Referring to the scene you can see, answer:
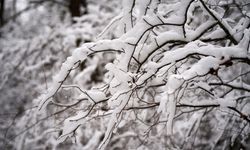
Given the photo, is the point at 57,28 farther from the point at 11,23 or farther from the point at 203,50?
the point at 203,50

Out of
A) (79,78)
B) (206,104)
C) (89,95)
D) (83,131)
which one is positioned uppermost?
(89,95)

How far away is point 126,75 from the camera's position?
157cm

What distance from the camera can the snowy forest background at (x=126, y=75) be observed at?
1549 mm

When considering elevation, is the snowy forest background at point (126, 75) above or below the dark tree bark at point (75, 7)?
below

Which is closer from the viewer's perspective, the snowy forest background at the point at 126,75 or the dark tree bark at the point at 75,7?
the snowy forest background at the point at 126,75

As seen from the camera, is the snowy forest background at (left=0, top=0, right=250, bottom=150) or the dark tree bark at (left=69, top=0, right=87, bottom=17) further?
the dark tree bark at (left=69, top=0, right=87, bottom=17)

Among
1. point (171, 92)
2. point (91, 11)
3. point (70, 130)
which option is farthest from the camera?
point (91, 11)

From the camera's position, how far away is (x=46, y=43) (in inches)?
211

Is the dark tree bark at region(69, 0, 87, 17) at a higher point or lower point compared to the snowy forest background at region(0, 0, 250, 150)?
higher

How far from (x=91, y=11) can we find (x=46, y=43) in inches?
47.0

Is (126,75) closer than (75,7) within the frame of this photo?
Yes

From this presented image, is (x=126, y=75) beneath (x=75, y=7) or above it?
beneath

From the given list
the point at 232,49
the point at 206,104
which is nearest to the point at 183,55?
the point at 232,49

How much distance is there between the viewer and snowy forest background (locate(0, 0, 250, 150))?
1549 millimetres
